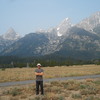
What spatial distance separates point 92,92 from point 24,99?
5855mm

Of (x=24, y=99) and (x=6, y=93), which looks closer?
(x=24, y=99)

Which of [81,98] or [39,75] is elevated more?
[39,75]

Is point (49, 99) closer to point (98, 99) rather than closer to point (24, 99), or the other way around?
point (24, 99)

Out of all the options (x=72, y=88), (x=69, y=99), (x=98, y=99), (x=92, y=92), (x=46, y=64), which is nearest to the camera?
(x=98, y=99)

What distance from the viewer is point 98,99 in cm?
1662

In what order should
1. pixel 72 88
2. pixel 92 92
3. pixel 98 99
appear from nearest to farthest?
1. pixel 98 99
2. pixel 92 92
3. pixel 72 88

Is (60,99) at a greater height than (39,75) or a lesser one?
lesser

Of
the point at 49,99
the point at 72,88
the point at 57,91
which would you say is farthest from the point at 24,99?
the point at 72,88

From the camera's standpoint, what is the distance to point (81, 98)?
58.6ft

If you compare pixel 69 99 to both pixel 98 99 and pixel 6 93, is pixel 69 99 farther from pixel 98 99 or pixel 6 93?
pixel 6 93

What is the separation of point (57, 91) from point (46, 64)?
130 m

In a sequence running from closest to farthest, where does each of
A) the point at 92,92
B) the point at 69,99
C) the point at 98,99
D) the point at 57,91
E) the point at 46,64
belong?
the point at 98,99
the point at 69,99
the point at 92,92
the point at 57,91
the point at 46,64

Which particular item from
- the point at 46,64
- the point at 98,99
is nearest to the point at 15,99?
the point at 98,99

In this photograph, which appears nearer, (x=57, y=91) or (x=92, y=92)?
(x=92, y=92)
